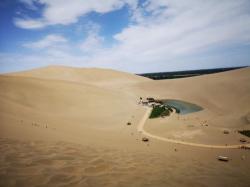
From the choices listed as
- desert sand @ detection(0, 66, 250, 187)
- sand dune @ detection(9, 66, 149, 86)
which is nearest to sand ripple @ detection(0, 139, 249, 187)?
desert sand @ detection(0, 66, 250, 187)

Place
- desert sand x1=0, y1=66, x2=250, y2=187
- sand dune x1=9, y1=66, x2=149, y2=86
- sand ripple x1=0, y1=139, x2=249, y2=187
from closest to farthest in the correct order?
1. sand ripple x1=0, y1=139, x2=249, y2=187
2. desert sand x1=0, y1=66, x2=250, y2=187
3. sand dune x1=9, y1=66, x2=149, y2=86

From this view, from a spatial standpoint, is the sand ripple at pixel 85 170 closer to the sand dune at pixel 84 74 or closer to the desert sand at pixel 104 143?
the desert sand at pixel 104 143

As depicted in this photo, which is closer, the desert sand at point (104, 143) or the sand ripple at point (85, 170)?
the sand ripple at point (85, 170)

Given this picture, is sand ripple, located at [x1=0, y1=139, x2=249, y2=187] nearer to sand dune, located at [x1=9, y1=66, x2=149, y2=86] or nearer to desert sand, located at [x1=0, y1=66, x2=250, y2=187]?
desert sand, located at [x1=0, y1=66, x2=250, y2=187]

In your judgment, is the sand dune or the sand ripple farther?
the sand dune


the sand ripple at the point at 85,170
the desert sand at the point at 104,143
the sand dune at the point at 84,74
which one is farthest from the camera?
the sand dune at the point at 84,74

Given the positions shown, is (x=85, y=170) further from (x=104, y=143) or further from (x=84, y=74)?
(x=84, y=74)

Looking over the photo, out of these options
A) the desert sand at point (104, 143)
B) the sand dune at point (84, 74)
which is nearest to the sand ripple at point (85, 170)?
the desert sand at point (104, 143)

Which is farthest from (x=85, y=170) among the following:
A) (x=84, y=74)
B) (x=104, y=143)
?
(x=84, y=74)
